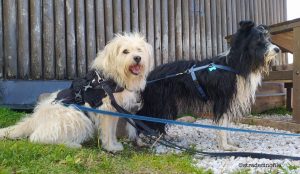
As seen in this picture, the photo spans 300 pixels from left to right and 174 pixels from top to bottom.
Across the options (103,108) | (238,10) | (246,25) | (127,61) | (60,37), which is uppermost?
(238,10)

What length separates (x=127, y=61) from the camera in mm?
4230

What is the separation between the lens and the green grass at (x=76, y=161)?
10.5 ft

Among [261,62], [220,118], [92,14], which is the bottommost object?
[220,118]

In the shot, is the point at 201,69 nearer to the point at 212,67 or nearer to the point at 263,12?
the point at 212,67

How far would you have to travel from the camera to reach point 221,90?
4809mm

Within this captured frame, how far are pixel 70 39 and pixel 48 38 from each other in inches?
15.8

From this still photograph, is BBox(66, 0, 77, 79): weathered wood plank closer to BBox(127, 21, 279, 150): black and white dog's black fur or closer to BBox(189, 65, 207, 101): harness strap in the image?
BBox(127, 21, 279, 150): black and white dog's black fur

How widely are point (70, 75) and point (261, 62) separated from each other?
348cm

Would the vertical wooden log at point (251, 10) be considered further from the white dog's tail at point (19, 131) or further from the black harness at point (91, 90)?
the white dog's tail at point (19, 131)

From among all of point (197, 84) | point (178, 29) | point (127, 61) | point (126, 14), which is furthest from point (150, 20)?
point (127, 61)

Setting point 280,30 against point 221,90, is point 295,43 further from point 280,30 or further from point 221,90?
point 221,90

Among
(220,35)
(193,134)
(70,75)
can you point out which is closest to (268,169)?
(193,134)

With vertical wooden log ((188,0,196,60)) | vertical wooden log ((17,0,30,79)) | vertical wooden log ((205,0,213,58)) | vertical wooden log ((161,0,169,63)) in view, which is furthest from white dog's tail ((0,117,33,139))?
vertical wooden log ((205,0,213,58))

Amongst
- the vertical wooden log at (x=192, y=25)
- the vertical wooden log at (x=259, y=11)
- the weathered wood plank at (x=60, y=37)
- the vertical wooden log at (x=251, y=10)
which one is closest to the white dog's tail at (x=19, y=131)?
the weathered wood plank at (x=60, y=37)
